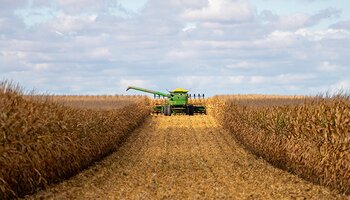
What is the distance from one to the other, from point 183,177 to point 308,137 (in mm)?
3591

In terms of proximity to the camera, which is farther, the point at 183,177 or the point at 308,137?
the point at 308,137

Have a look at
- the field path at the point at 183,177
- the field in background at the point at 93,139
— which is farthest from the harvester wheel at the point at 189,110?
the field in background at the point at 93,139

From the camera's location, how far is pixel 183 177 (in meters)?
17.6

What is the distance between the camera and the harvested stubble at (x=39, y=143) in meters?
13.2

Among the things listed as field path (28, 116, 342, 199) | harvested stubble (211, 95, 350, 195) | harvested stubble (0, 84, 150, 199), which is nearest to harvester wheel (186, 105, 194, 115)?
field path (28, 116, 342, 199)

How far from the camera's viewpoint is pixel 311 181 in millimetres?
17203

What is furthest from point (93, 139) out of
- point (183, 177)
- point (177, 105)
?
point (177, 105)

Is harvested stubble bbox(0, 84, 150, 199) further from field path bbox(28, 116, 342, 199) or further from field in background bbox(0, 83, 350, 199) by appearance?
field path bbox(28, 116, 342, 199)

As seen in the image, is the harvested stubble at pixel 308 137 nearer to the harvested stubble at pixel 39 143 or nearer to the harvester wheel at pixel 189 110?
the harvested stubble at pixel 39 143

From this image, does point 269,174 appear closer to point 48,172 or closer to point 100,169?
Answer: point 100,169

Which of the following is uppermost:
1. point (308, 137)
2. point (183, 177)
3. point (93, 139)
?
point (308, 137)

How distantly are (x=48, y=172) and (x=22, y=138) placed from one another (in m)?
1.80

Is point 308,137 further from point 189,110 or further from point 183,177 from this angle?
point 189,110

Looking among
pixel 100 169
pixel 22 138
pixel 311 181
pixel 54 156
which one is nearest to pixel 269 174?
pixel 311 181
